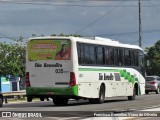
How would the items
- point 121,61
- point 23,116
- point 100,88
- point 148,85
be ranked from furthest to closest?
point 148,85, point 121,61, point 100,88, point 23,116

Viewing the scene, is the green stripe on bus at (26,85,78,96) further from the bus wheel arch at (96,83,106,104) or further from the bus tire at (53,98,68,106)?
the bus wheel arch at (96,83,106,104)

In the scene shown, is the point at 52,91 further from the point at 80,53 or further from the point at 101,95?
the point at 101,95

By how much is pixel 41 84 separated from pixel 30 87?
1.95 feet

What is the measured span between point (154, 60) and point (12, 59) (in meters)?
53.7

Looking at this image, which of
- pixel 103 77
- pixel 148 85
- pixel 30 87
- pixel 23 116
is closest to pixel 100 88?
pixel 103 77

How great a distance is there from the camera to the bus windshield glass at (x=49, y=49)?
1007 inches

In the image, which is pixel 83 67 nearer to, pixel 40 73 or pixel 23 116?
pixel 40 73

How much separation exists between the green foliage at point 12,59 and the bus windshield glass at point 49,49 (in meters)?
29.6

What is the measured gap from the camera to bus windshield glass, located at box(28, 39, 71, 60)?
25.6 m

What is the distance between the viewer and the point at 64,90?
82.6 feet

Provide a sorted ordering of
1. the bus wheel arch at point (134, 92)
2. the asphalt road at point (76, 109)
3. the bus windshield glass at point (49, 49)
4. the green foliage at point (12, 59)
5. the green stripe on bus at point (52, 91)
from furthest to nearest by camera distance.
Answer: the green foliage at point (12, 59)
the bus wheel arch at point (134, 92)
the bus windshield glass at point (49, 49)
the green stripe on bus at point (52, 91)
the asphalt road at point (76, 109)

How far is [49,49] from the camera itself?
2584 centimetres

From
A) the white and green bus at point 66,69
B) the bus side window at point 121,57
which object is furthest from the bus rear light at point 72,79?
the bus side window at point 121,57

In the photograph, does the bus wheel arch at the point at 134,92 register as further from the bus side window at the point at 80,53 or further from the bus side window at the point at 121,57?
the bus side window at the point at 80,53
